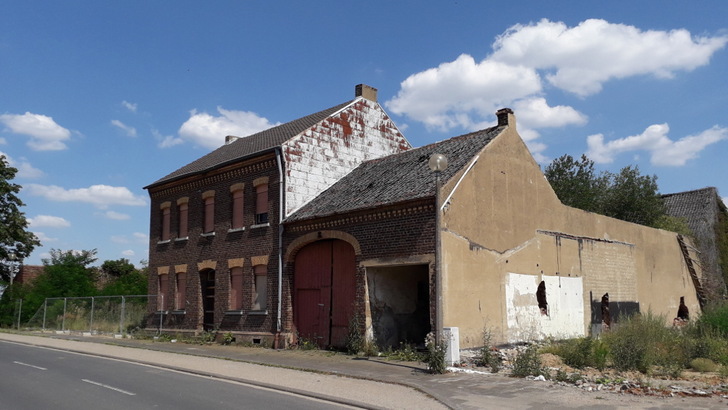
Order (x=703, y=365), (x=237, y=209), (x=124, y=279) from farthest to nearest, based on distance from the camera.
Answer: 1. (x=124, y=279)
2. (x=237, y=209)
3. (x=703, y=365)

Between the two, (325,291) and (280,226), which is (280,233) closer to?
(280,226)

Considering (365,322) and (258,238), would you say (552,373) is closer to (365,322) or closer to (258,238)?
(365,322)

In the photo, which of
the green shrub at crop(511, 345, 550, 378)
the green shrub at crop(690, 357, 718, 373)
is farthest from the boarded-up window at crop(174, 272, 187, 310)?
the green shrub at crop(690, 357, 718, 373)

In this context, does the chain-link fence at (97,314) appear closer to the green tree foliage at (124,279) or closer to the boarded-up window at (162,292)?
the boarded-up window at (162,292)

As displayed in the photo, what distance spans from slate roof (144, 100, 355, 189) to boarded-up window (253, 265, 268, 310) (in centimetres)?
432

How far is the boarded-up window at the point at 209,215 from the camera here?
2468 centimetres

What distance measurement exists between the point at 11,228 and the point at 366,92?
1213 inches

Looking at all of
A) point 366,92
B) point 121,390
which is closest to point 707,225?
point 366,92

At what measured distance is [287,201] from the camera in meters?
21.1

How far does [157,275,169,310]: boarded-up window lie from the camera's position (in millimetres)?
26828

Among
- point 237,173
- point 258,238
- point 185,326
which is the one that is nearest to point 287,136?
point 237,173

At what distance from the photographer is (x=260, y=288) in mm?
21859

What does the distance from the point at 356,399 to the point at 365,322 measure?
737 cm

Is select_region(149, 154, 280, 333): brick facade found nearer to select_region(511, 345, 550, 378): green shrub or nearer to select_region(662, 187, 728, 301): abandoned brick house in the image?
select_region(511, 345, 550, 378): green shrub
